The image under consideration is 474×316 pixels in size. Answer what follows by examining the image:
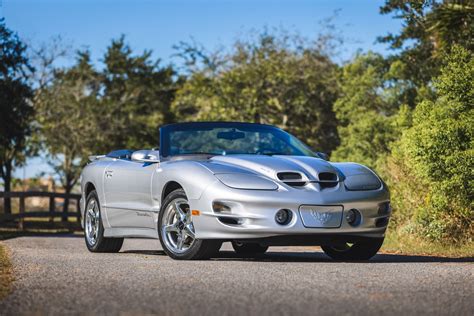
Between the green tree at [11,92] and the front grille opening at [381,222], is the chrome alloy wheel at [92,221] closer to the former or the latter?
the front grille opening at [381,222]

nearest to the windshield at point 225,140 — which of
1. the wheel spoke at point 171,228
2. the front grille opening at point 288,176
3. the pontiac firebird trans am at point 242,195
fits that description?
the pontiac firebird trans am at point 242,195

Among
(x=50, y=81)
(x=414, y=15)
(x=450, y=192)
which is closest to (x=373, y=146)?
(x=414, y=15)

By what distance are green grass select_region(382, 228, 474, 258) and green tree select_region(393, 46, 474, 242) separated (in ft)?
0.79

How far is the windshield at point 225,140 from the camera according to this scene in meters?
10.1

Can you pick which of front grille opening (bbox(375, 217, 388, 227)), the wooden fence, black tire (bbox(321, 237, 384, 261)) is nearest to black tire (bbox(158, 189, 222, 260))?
black tire (bbox(321, 237, 384, 261))

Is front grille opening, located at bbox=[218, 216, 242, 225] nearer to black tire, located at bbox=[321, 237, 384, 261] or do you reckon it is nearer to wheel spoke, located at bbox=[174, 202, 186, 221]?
wheel spoke, located at bbox=[174, 202, 186, 221]

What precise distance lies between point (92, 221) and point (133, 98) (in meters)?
36.1

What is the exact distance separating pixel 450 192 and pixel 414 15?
5.25m

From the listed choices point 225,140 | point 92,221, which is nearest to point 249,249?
point 225,140

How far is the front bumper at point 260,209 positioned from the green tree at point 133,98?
35400mm

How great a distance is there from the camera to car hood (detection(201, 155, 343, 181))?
29.1 feet

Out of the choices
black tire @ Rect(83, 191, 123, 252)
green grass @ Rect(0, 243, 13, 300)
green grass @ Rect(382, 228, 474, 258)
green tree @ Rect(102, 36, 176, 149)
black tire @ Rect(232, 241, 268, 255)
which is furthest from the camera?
green tree @ Rect(102, 36, 176, 149)

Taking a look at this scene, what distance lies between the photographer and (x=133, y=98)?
47406 mm

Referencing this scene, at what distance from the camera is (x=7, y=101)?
25906 millimetres
